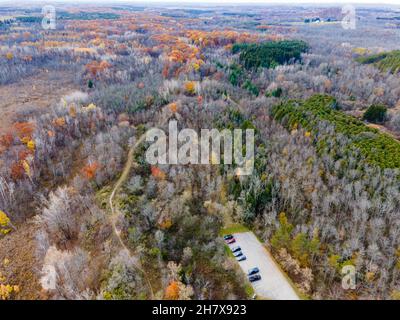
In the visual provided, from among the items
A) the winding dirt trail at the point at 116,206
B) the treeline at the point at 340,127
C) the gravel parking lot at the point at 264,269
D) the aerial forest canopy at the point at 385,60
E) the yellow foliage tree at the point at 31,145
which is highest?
the aerial forest canopy at the point at 385,60

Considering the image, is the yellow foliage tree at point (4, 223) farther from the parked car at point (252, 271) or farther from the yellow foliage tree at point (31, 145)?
the parked car at point (252, 271)

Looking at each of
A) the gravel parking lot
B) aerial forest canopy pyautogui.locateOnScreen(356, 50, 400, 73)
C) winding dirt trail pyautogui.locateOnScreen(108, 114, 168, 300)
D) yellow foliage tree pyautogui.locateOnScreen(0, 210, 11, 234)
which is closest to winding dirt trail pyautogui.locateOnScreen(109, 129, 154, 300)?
winding dirt trail pyautogui.locateOnScreen(108, 114, 168, 300)

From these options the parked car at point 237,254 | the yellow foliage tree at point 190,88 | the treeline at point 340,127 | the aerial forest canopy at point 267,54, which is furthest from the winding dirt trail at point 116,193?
the aerial forest canopy at point 267,54

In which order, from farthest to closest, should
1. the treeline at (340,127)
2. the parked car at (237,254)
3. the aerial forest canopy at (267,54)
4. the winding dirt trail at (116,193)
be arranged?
the aerial forest canopy at (267,54) < the treeline at (340,127) < the parked car at (237,254) < the winding dirt trail at (116,193)

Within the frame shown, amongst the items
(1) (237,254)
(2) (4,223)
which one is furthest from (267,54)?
(2) (4,223)

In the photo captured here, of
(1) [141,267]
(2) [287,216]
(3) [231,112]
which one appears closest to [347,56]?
(3) [231,112]

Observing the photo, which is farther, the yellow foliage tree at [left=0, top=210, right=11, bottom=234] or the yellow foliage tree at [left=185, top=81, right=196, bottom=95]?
the yellow foliage tree at [left=185, top=81, right=196, bottom=95]

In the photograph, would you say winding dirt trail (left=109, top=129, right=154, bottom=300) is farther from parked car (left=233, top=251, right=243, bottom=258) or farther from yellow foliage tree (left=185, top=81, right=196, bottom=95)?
yellow foliage tree (left=185, top=81, right=196, bottom=95)

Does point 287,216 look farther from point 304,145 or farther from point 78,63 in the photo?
point 78,63
